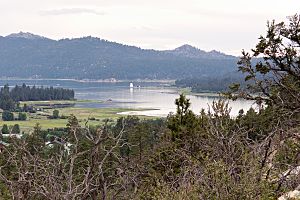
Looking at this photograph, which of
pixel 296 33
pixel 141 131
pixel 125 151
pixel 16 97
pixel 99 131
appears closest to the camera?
pixel 99 131

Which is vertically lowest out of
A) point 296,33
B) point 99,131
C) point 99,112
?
point 99,112

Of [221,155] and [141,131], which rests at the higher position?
[221,155]

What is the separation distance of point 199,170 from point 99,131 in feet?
9.71

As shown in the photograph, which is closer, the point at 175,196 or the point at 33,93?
the point at 175,196

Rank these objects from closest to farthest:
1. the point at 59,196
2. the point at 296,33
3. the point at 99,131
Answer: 1. the point at 59,196
2. the point at 99,131
3. the point at 296,33

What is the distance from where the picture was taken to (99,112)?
3880 inches

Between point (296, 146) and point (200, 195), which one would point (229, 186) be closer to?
point (200, 195)

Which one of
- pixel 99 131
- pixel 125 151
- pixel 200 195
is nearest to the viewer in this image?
pixel 99 131

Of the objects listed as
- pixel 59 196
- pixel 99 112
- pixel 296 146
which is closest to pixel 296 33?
pixel 296 146

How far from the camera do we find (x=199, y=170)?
9539 millimetres

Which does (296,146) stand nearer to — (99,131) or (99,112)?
(99,131)

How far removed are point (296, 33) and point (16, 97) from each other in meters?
130

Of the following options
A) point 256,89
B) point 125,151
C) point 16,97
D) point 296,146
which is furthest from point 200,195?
point 16,97

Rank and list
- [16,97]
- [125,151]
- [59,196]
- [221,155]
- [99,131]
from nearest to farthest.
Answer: [59,196]
[99,131]
[221,155]
[125,151]
[16,97]
